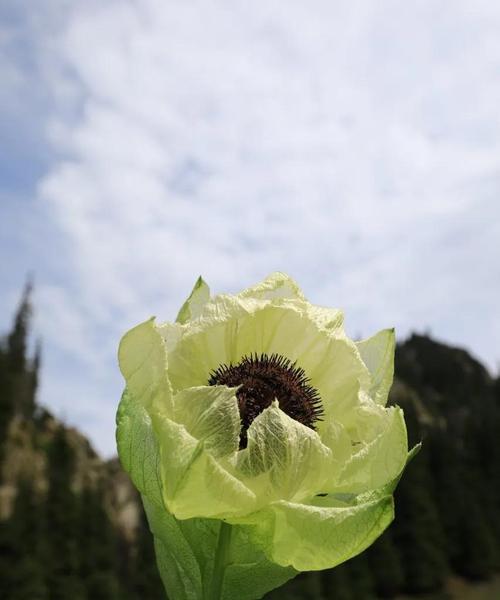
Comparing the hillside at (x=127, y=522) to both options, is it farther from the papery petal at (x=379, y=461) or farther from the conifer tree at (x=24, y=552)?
the papery petal at (x=379, y=461)

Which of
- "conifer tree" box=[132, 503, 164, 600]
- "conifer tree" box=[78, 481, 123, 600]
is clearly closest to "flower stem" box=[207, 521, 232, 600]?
"conifer tree" box=[78, 481, 123, 600]

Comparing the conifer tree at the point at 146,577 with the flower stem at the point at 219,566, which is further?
the conifer tree at the point at 146,577

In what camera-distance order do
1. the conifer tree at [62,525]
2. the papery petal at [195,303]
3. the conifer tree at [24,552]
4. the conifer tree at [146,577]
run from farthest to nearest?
1. the conifer tree at [146,577]
2. the conifer tree at [62,525]
3. the conifer tree at [24,552]
4. the papery petal at [195,303]

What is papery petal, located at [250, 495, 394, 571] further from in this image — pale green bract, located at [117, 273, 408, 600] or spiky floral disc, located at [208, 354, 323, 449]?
spiky floral disc, located at [208, 354, 323, 449]

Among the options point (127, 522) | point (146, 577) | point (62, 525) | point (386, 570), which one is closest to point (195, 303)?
point (146, 577)

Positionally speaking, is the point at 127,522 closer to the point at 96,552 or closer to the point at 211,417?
the point at 96,552

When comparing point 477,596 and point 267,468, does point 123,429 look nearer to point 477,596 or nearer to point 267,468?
point 267,468

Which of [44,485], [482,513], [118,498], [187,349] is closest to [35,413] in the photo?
[118,498]

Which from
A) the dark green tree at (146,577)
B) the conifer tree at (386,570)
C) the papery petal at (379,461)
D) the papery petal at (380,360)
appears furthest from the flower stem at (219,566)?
the conifer tree at (386,570)
